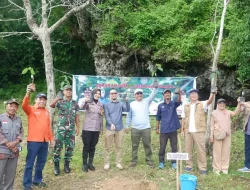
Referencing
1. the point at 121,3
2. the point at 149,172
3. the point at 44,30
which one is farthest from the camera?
the point at 121,3

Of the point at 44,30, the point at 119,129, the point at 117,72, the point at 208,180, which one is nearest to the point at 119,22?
the point at 117,72

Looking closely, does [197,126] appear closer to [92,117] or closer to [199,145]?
[199,145]

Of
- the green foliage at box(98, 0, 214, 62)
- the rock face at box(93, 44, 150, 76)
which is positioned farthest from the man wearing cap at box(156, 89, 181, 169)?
the rock face at box(93, 44, 150, 76)

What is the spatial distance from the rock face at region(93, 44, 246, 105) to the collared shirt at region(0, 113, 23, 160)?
7.20 metres

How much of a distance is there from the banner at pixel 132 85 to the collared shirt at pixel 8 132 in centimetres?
547

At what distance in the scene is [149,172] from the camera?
627 cm

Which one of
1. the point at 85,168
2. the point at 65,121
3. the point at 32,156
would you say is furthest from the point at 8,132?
the point at 85,168

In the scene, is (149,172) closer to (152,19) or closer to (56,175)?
(56,175)

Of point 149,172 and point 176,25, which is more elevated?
point 176,25

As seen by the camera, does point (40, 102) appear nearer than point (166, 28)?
Yes

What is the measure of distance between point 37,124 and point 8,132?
0.60 meters

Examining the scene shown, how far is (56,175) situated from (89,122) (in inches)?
50.0

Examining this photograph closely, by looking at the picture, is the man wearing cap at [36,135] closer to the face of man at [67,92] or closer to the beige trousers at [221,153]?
the face of man at [67,92]

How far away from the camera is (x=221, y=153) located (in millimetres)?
6172
